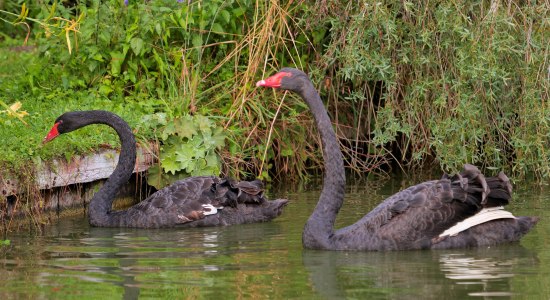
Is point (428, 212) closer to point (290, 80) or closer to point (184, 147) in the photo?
point (290, 80)

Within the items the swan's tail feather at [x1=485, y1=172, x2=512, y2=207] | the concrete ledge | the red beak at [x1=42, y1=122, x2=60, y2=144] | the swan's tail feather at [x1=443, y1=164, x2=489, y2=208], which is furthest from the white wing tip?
the swan's tail feather at [x1=485, y1=172, x2=512, y2=207]

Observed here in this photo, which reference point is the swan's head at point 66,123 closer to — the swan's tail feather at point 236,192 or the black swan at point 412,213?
the swan's tail feather at point 236,192

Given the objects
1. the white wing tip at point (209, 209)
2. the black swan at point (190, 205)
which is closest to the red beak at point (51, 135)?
the black swan at point (190, 205)

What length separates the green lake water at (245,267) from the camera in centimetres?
581

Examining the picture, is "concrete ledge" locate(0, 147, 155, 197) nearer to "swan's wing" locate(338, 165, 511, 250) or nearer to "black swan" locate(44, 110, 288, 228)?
"black swan" locate(44, 110, 288, 228)

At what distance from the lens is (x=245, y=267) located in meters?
6.52

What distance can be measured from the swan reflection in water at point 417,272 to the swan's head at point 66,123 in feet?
7.96

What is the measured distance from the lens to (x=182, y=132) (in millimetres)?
9320

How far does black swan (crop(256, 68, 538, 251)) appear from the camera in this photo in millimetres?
6957

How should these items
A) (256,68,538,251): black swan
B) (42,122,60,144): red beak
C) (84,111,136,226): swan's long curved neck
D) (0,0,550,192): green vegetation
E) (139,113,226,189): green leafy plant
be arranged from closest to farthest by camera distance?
(256,68,538,251): black swan < (42,122,60,144): red beak < (84,111,136,226): swan's long curved neck < (0,0,550,192): green vegetation < (139,113,226,189): green leafy plant

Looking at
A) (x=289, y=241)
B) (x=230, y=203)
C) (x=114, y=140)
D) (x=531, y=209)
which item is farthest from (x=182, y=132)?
(x=531, y=209)

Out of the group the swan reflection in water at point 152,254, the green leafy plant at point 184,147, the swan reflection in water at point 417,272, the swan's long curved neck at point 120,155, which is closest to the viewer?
the swan reflection in water at point 417,272

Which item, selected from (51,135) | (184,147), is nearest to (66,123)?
(51,135)

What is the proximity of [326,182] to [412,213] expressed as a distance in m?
0.56
